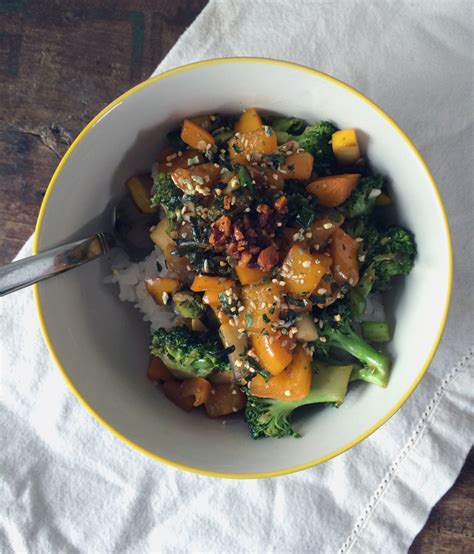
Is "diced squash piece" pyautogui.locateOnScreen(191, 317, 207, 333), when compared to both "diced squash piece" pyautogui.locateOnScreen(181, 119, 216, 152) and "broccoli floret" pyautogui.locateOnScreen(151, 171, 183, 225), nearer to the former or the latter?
"broccoli floret" pyautogui.locateOnScreen(151, 171, 183, 225)

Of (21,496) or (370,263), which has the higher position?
(370,263)

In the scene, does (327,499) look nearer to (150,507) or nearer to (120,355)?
(150,507)

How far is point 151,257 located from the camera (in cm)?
226

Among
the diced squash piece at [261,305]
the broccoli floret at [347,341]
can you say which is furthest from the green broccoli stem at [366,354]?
the diced squash piece at [261,305]

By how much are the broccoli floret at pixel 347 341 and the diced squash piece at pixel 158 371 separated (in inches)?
22.3

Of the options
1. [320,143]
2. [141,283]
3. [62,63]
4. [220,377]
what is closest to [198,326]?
[220,377]

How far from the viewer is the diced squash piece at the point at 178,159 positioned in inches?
81.3

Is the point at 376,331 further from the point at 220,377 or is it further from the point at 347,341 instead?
the point at 220,377

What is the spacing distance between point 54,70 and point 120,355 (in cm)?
119

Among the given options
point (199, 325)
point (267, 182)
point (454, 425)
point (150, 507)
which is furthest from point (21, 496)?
point (454, 425)

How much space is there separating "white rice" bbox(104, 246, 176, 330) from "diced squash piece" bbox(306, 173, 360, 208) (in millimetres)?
613

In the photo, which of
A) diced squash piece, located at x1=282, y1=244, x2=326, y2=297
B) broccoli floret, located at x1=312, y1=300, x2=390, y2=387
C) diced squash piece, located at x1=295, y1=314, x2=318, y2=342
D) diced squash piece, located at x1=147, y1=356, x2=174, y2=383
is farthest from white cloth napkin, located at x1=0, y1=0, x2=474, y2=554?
diced squash piece, located at x1=282, y1=244, x2=326, y2=297

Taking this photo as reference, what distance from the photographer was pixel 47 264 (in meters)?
1.92

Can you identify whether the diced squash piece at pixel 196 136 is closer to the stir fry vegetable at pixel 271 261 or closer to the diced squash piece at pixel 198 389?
the stir fry vegetable at pixel 271 261
